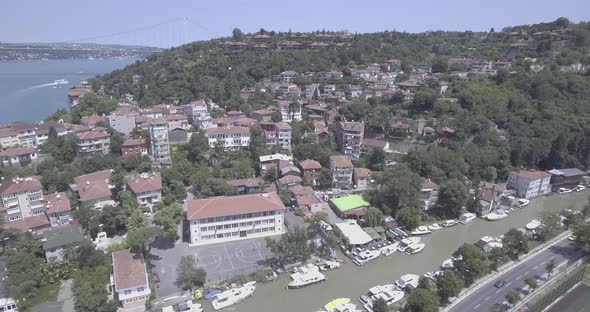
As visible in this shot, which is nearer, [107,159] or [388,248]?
[388,248]

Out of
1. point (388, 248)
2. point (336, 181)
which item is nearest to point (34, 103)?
point (336, 181)

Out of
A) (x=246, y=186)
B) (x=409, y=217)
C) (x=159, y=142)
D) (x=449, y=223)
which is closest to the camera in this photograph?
(x=409, y=217)

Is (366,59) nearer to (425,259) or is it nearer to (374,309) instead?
(425,259)

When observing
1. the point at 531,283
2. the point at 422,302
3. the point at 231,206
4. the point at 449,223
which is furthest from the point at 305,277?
the point at 449,223

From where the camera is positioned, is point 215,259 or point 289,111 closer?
point 215,259

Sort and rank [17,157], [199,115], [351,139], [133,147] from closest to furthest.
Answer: [17,157] → [133,147] → [351,139] → [199,115]

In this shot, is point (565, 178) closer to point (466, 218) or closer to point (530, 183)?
point (530, 183)

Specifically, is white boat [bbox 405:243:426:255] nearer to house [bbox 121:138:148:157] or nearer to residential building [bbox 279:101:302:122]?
residential building [bbox 279:101:302:122]

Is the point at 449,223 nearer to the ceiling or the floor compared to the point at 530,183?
nearer to the floor
